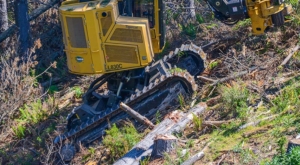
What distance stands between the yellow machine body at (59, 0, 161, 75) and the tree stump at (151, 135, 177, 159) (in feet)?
7.20

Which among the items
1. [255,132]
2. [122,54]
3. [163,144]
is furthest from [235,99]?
[122,54]

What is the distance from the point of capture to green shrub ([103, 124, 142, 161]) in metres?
9.76

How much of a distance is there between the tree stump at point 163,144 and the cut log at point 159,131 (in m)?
0.28

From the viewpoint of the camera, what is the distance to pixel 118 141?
9.76m

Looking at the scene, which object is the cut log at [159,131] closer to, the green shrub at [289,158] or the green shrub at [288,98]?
the green shrub at [288,98]

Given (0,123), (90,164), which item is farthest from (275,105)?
(0,123)

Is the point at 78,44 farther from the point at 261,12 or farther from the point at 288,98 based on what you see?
the point at 288,98

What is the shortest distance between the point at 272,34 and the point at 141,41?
314cm

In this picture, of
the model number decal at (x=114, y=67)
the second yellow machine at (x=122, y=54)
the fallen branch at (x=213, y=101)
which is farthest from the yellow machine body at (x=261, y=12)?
the model number decal at (x=114, y=67)

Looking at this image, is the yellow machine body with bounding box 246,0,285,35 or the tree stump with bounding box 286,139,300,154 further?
the yellow machine body with bounding box 246,0,285,35

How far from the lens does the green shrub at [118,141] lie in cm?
976

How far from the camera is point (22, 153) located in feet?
36.8

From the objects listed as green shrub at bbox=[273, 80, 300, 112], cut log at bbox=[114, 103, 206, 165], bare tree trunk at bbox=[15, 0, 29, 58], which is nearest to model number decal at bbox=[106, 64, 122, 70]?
cut log at bbox=[114, 103, 206, 165]

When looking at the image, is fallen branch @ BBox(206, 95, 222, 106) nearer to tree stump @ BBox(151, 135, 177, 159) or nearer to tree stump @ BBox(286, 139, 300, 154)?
tree stump @ BBox(151, 135, 177, 159)
